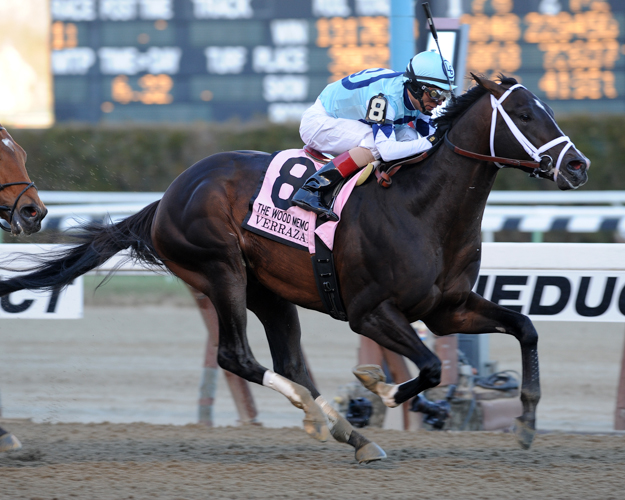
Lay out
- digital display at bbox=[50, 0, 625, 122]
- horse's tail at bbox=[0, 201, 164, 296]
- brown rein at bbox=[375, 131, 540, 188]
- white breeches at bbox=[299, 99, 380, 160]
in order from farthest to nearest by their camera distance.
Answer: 1. digital display at bbox=[50, 0, 625, 122]
2. horse's tail at bbox=[0, 201, 164, 296]
3. white breeches at bbox=[299, 99, 380, 160]
4. brown rein at bbox=[375, 131, 540, 188]

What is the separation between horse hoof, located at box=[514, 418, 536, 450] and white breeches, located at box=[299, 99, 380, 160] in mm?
1226

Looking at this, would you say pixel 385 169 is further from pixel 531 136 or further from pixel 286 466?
pixel 286 466

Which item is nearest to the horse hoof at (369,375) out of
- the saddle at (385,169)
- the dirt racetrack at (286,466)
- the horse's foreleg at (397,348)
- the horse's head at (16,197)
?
the horse's foreleg at (397,348)

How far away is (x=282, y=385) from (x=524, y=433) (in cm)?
100

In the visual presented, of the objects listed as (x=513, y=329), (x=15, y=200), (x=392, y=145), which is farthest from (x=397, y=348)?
(x=15, y=200)

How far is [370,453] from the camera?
3.46 m

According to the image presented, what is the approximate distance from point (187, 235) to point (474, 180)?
1.30 meters

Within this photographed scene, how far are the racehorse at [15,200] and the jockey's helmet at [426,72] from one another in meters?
1.65

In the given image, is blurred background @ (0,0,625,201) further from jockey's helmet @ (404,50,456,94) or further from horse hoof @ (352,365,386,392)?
horse hoof @ (352,365,386,392)

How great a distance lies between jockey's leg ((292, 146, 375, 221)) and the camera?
3.46 metres

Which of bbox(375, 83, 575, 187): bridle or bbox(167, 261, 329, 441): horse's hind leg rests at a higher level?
bbox(375, 83, 575, 187): bridle

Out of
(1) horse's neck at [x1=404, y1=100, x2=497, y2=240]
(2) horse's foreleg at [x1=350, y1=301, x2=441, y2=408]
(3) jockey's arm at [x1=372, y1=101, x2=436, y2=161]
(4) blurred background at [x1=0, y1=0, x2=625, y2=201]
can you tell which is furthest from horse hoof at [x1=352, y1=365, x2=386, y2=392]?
(4) blurred background at [x1=0, y1=0, x2=625, y2=201]

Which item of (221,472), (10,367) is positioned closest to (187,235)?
(221,472)

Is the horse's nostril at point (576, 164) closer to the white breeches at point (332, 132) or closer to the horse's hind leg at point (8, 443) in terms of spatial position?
the white breeches at point (332, 132)
